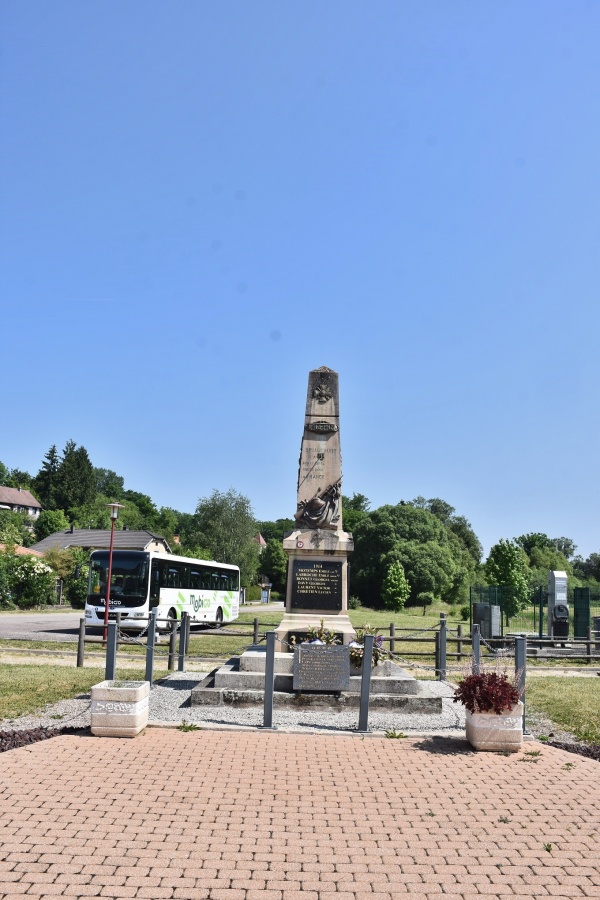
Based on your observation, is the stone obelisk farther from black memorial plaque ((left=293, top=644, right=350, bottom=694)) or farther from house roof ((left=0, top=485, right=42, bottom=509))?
house roof ((left=0, top=485, right=42, bottom=509))

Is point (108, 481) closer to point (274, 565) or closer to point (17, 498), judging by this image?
point (17, 498)

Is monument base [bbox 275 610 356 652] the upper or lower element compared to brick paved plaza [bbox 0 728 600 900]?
upper

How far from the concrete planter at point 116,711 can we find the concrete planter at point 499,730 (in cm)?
410

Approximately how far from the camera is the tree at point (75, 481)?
333ft

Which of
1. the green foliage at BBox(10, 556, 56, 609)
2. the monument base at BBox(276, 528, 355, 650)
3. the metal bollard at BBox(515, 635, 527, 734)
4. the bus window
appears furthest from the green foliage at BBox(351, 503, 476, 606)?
the metal bollard at BBox(515, 635, 527, 734)

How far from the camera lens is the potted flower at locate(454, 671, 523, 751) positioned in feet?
28.1

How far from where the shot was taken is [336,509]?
1361cm

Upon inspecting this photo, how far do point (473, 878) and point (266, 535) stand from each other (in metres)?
127

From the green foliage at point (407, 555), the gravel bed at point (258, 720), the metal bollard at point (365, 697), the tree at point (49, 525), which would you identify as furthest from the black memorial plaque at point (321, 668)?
the tree at point (49, 525)

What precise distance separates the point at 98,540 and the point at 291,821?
53.9 m

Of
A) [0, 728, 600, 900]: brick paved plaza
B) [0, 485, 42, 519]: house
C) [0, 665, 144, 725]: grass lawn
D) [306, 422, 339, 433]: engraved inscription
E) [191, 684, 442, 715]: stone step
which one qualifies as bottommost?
[0, 665, 144, 725]: grass lawn

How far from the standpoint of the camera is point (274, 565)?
255ft

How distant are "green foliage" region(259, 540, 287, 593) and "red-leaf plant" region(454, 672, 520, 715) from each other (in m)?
66.1

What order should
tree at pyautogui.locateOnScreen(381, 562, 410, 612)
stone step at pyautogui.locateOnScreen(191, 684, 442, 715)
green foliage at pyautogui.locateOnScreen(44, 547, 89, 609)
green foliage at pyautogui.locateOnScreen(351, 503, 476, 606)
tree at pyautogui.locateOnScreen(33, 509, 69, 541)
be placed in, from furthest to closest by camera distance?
tree at pyautogui.locateOnScreen(33, 509, 69, 541)
green foliage at pyautogui.locateOnScreen(351, 503, 476, 606)
tree at pyautogui.locateOnScreen(381, 562, 410, 612)
green foliage at pyautogui.locateOnScreen(44, 547, 89, 609)
stone step at pyautogui.locateOnScreen(191, 684, 442, 715)
